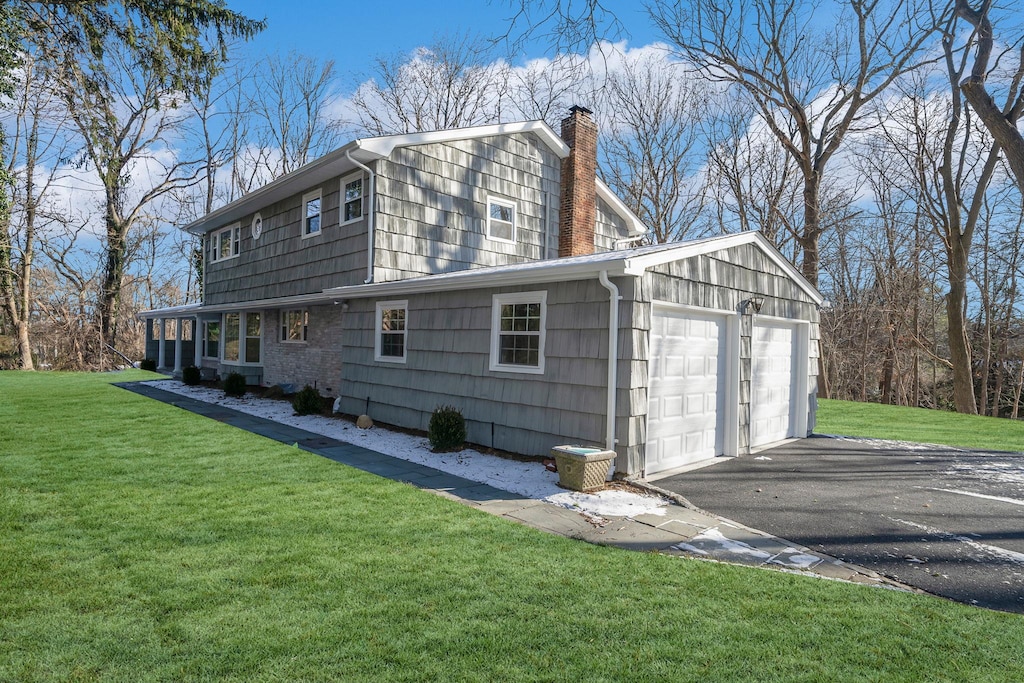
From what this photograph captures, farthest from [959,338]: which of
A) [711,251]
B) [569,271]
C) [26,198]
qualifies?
[26,198]

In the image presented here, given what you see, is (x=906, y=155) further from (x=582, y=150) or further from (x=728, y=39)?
(x=582, y=150)

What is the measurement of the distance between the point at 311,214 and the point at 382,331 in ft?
15.0

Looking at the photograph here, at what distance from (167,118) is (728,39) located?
78.2ft

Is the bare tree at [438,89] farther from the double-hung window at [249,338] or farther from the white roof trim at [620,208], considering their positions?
the double-hung window at [249,338]

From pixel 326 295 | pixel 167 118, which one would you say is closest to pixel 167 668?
pixel 326 295

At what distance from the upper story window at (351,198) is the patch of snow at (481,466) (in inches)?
172

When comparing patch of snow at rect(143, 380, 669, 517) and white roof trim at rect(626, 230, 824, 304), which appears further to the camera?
white roof trim at rect(626, 230, 824, 304)

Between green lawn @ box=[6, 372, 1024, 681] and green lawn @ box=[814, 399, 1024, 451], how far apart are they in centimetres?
909

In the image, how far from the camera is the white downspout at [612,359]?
22.5 feet

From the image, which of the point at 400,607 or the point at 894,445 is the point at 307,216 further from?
the point at 894,445

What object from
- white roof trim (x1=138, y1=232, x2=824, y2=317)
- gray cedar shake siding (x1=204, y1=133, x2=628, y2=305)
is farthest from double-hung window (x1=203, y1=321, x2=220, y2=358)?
white roof trim (x1=138, y1=232, x2=824, y2=317)

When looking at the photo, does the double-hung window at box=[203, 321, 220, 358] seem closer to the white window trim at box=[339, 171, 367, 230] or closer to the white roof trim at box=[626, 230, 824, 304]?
the white window trim at box=[339, 171, 367, 230]

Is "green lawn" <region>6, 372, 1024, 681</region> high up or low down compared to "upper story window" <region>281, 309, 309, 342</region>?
down

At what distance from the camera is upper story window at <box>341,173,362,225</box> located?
12.1 meters
